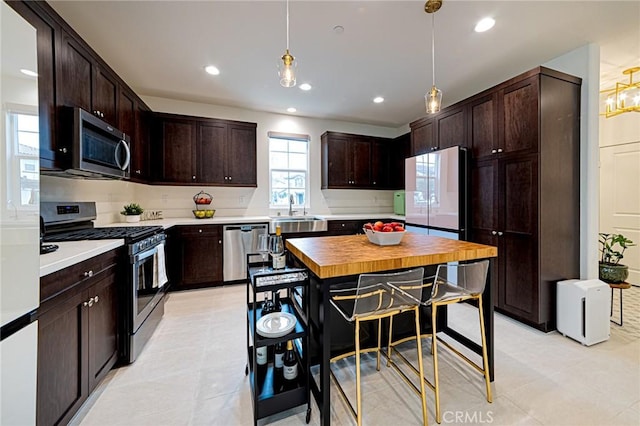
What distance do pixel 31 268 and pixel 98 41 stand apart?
265cm

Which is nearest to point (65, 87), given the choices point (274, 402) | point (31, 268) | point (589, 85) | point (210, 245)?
point (31, 268)

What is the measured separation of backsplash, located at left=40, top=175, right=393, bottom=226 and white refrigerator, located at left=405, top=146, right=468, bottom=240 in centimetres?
156

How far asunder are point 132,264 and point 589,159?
4.22m

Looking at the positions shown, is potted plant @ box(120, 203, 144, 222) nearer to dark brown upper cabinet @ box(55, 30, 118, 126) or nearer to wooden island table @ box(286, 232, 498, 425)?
dark brown upper cabinet @ box(55, 30, 118, 126)

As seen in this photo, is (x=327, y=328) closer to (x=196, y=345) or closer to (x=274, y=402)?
(x=274, y=402)

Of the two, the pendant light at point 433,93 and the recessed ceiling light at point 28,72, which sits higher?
the pendant light at point 433,93

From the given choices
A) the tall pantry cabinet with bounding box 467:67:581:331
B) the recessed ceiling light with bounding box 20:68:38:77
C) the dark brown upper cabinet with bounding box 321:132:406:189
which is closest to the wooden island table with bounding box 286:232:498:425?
the tall pantry cabinet with bounding box 467:67:581:331

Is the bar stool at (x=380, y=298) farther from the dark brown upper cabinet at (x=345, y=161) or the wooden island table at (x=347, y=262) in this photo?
the dark brown upper cabinet at (x=345, y=161)

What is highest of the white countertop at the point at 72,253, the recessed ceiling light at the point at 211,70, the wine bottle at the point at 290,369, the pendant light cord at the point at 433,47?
the recessed ceiling light at the point at 211,70

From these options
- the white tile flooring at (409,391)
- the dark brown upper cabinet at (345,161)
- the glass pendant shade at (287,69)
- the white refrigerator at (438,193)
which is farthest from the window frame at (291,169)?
the glass pendant shade at (287,69)

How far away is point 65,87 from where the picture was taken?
1875 millimetres

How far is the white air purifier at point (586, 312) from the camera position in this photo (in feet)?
7.31

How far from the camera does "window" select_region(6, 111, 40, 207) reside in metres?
0.92

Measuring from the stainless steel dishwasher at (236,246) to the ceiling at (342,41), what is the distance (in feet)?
6.50
